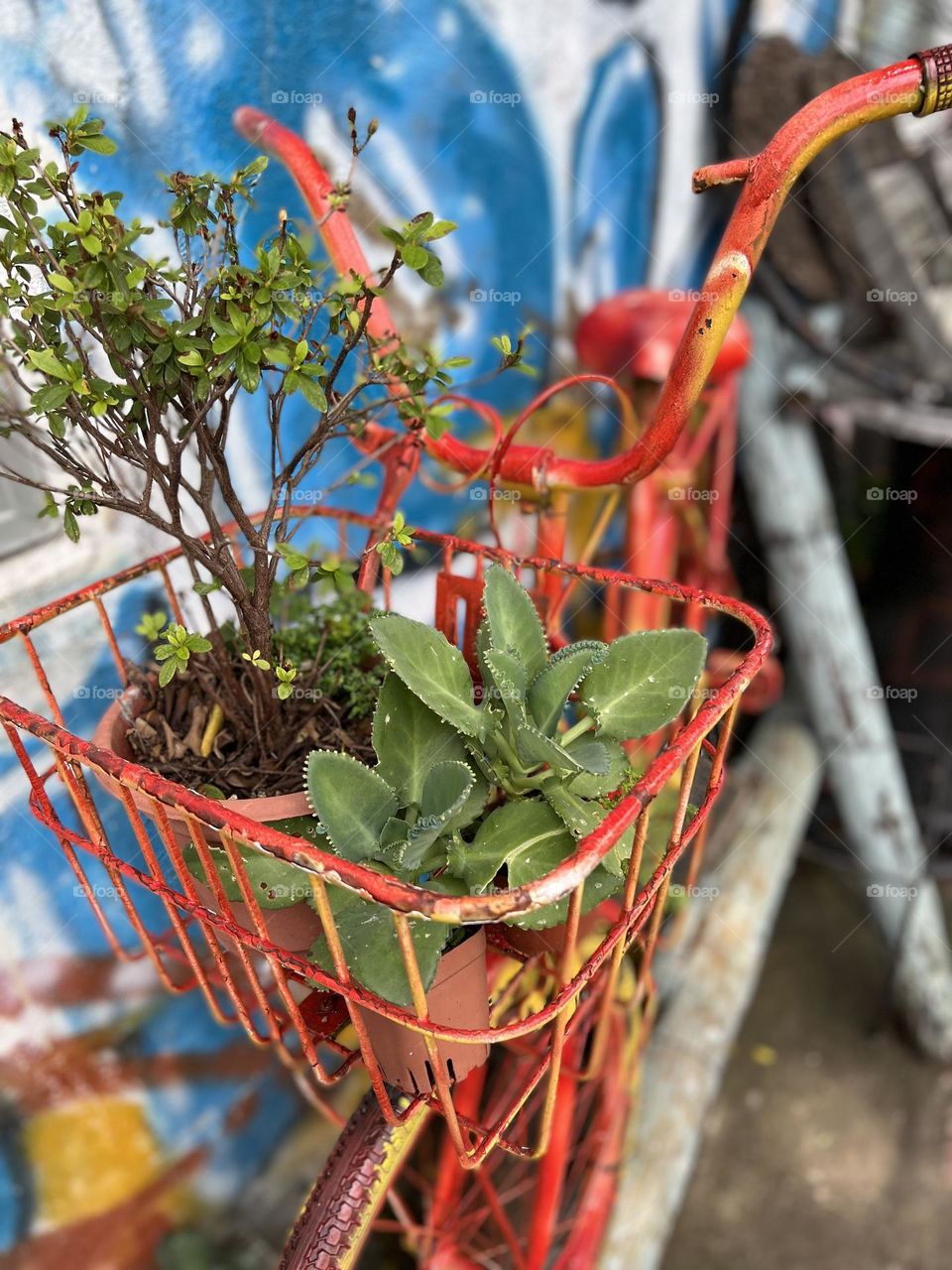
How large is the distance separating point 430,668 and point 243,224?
80 cm

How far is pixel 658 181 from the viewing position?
2.26 metres

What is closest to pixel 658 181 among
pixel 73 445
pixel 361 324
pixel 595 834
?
pixel 73 445

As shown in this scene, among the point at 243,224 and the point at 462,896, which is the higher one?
the point at 243,224

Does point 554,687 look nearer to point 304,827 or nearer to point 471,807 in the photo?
point 471,807

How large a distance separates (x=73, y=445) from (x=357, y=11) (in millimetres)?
772

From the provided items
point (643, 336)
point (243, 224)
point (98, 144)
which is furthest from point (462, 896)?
point (643, 336)

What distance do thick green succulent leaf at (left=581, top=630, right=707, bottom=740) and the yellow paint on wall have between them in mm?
968

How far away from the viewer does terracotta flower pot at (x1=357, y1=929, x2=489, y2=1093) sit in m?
0.64

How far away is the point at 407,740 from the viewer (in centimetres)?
73

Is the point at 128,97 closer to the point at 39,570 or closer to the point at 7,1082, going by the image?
the point at 39,570

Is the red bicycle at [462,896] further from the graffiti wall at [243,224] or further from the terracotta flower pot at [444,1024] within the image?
the graffiti wall at [243,224]

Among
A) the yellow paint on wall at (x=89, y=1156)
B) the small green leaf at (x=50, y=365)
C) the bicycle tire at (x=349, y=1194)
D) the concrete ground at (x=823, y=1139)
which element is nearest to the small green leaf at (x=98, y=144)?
the small green leaf at (x=50, y=365)

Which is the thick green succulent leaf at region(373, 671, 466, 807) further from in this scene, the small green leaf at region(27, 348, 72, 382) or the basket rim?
the small green leaf at region(27, 348, 72, 382)

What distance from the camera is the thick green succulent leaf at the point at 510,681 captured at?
25.7 inches
